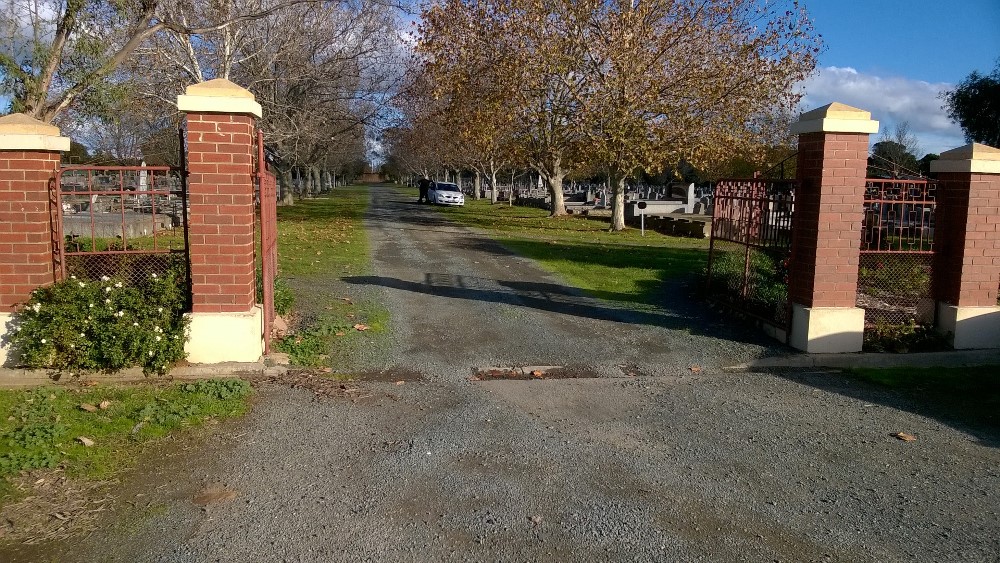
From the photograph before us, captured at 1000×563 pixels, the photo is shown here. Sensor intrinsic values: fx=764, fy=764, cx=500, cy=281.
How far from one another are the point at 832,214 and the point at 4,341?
26.2 ft

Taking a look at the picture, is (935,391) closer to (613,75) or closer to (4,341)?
(4,341)

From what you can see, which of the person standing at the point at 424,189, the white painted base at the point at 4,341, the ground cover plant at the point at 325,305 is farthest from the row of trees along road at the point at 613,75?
the person standing at the point at 424,189

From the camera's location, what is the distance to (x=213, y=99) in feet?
21.6

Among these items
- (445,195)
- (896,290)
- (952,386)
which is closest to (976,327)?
(952,386)

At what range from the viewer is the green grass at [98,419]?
15.7 ft

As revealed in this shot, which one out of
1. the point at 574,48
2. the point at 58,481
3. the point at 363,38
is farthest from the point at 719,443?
the point at 363,38

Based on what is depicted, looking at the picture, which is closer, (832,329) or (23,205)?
(23,205)

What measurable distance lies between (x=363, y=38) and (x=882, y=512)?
2555cm

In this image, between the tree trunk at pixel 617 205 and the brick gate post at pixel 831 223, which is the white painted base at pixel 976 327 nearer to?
the brick gate post at pixel 831 223

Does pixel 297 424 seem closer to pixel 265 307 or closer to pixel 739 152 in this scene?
pixel 265 307

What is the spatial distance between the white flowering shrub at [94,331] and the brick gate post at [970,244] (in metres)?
7.90

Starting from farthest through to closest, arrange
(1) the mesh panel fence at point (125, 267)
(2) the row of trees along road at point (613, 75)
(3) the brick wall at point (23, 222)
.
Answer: (2) the row of trees along road at point (613, 75) → (1) the mesh panel fence at point (125, 267) → (3) the brick wall at point (23, 222)

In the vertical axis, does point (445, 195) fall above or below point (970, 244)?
above

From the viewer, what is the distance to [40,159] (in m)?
6.86
